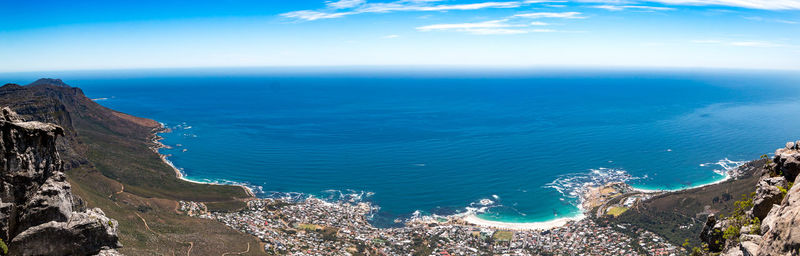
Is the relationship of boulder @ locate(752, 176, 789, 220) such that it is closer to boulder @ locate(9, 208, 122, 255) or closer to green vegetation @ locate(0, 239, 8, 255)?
boulder @ locate(9, 208, 122, 255)

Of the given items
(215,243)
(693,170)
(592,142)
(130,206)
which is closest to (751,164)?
(693,170)

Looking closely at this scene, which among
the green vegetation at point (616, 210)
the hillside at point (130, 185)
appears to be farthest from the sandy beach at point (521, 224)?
the hillside at point (130, 185)

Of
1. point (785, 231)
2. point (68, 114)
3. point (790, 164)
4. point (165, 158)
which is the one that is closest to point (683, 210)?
point (790, 164)

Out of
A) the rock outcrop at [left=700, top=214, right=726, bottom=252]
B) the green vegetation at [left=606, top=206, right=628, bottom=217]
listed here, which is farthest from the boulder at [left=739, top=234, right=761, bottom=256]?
the green vegetation at [left=606, top=206, right=628, bottom=217]

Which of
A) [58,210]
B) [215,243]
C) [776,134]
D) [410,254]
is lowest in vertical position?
[776,134]

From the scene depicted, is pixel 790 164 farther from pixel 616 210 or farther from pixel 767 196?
pixel 616 210

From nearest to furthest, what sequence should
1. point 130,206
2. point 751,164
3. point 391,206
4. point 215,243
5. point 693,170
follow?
point 215,243 → point 130,206 → point 391,206 → point 751,164 → point 693,170

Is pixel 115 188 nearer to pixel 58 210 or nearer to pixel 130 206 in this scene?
pixel 130 206
